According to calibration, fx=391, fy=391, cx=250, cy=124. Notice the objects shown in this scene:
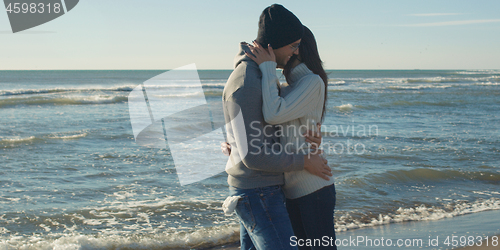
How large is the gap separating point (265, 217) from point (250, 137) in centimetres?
42

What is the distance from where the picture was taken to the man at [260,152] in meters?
1.94

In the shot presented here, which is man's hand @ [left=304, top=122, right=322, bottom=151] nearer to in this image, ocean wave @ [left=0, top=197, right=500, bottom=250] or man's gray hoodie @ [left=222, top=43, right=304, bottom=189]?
man's gray hoodie @ [left=222, top=43, right=304, bottom=189]

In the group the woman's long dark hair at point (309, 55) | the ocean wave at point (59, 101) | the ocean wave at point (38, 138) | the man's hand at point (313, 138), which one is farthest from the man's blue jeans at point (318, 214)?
the ocean wave at point (59, 101)

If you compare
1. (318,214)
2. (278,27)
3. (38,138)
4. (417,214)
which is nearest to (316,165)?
(318,214)

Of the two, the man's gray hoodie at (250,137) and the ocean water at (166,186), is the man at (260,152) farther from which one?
the ocean water at (166,186)

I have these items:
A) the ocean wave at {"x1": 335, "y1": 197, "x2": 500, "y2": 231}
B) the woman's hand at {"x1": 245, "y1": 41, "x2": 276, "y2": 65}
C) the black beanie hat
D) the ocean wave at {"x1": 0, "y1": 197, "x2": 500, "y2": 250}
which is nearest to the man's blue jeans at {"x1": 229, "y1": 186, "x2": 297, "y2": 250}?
the woman's hand at {"x1": 245, "y1": 41, "x2": 276, "y2": 65}

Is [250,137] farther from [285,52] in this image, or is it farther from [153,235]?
[153,235]

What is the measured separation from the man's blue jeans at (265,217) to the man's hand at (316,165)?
233 millimetres

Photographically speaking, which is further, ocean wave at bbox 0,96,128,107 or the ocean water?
ocean wave at bbox 0,96,128,107

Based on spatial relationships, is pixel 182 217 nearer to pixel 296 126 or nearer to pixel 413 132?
pixel 296 126

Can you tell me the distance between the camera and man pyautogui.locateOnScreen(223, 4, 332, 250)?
6.36ft

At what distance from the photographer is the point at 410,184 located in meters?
6.50

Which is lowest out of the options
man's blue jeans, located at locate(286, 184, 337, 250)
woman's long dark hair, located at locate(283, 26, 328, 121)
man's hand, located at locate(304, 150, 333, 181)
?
man's blue jeans, located at locate(286, 184, 337, 250)

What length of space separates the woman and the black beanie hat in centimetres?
5
